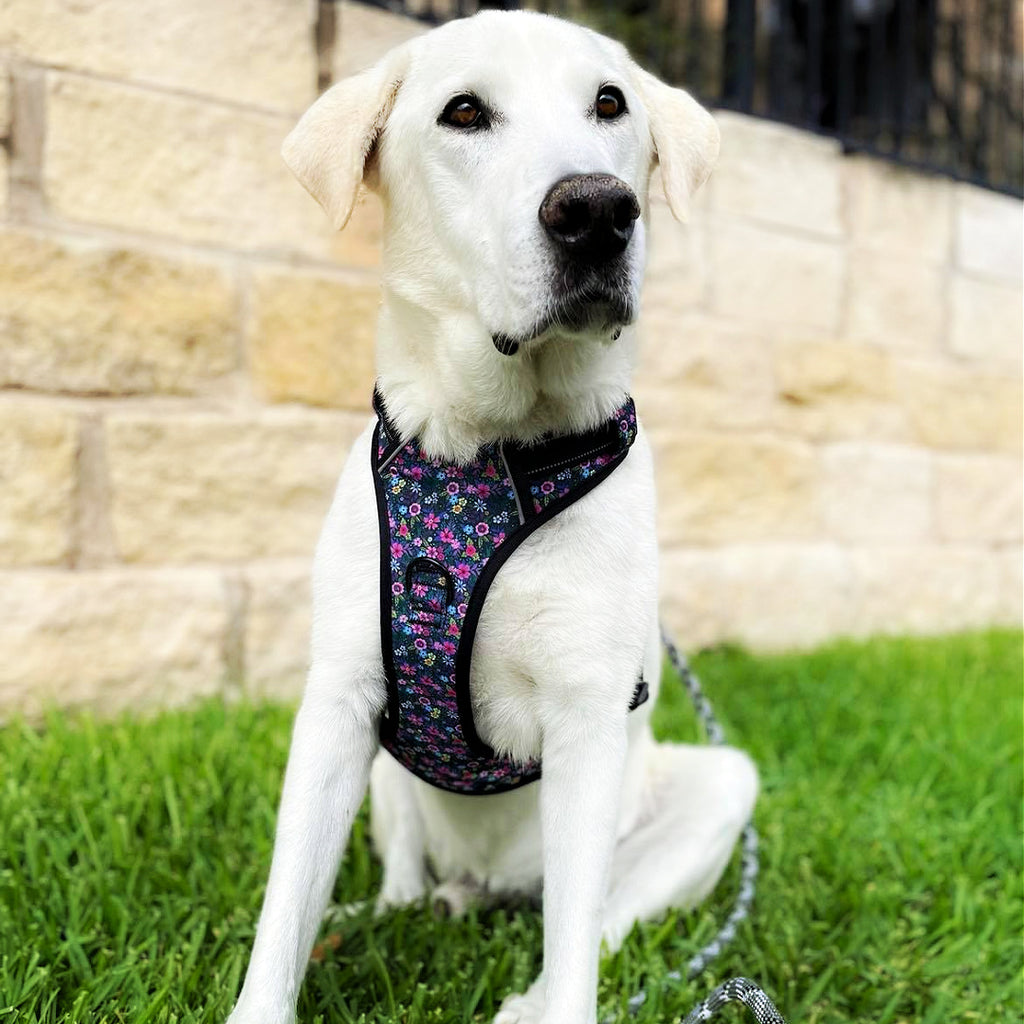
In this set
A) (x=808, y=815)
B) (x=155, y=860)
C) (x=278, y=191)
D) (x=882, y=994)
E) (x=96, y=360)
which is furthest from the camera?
(x=278, y=191)

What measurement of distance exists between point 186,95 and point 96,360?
0.87 m

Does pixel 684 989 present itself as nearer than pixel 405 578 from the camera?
No

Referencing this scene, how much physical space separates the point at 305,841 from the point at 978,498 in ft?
16.6

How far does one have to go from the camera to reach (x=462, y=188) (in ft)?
5.75

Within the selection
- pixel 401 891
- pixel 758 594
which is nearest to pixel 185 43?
pixel 401 891

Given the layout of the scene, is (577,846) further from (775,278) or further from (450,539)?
(775,278)

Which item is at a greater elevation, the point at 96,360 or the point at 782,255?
the point at 782,255

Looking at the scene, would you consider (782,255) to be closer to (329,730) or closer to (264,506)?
(264,506)

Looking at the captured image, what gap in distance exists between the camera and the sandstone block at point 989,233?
18.5ft

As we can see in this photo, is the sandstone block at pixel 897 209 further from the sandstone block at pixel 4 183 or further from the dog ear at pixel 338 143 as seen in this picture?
the dog ear at pixel 338 143

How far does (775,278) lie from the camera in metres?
4.88

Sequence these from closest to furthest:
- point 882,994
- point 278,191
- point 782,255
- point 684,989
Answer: point 684,989, point 882,994, point 278,191, point 782,255

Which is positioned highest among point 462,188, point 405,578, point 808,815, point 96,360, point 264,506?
point 462,188

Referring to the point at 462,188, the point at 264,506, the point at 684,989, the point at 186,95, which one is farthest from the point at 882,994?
the point at 186,95
